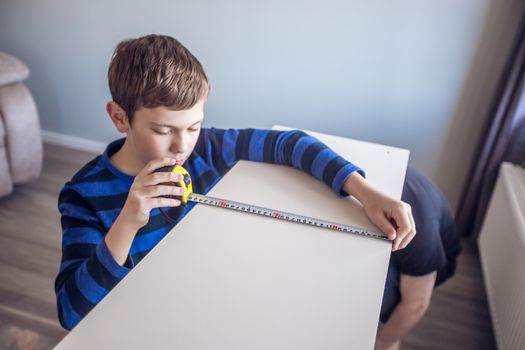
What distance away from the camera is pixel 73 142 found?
287 centimetres

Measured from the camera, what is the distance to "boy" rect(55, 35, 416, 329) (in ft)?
2.55

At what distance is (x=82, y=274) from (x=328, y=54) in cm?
167

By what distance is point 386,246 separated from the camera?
2.68 ft

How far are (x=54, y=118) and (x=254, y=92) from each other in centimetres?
142

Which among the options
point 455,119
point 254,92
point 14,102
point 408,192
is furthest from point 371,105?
point 14,102

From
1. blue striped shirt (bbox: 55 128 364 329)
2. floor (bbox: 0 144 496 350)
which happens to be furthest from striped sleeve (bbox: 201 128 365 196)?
floor (bbox: 0 144 496 350)

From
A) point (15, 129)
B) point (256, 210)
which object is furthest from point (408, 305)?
point (15, 129)

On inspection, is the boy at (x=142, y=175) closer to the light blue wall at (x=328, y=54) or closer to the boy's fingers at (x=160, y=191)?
the boy's fingers at (x=160, y=191)

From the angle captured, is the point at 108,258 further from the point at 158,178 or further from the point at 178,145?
the point at 178,145

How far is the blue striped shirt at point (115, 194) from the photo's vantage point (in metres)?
0.77

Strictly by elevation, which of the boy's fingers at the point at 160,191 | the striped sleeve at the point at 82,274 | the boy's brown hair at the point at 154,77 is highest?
the boy's brown hair at the point at 154,77

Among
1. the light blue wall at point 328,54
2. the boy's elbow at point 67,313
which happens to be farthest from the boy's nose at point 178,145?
the light blue wall at point 328,54

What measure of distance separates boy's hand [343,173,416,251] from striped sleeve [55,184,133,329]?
0.48 metres

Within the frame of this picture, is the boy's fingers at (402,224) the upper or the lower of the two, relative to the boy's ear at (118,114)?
lower
